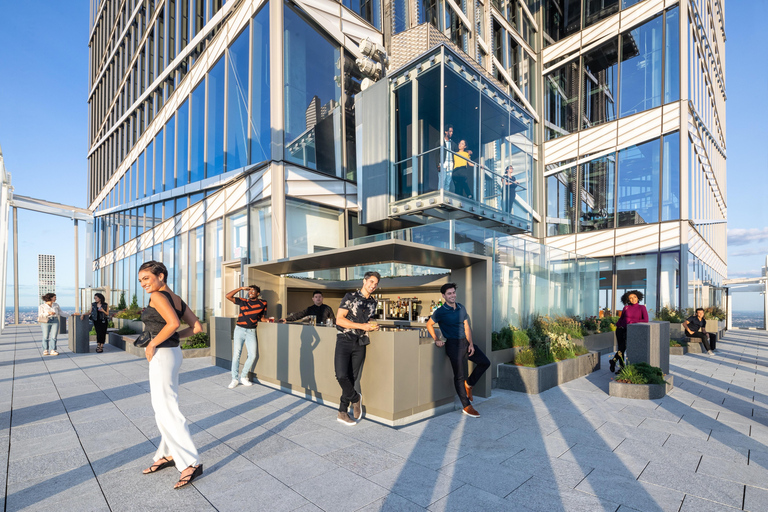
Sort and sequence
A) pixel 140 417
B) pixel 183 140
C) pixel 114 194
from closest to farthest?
pixel 140 417, pixel 183 140, pixel 114 194

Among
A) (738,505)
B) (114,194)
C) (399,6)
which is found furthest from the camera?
(114,194)

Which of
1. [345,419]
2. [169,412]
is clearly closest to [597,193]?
[345,419]

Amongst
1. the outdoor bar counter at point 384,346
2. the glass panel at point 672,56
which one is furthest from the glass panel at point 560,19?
the outdoor bar counter at point 384,346

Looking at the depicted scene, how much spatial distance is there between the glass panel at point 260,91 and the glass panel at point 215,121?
2.47m

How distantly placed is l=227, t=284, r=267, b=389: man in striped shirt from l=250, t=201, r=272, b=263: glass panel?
5.04 metres

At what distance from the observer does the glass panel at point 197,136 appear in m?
17.0

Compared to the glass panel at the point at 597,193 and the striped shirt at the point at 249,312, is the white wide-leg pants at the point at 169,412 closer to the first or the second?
the striped shirt at the point at 249,312

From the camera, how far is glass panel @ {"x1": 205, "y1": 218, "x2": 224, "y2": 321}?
15125mm

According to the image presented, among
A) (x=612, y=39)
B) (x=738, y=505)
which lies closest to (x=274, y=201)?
(x=738, y=505)

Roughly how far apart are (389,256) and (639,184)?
19.6 meters

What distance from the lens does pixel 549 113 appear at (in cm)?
2620

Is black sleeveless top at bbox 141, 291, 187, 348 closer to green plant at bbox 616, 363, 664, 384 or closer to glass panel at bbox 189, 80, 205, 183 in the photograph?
green plant at bbox 616, 363, 664, 384

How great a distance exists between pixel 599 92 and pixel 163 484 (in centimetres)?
2678

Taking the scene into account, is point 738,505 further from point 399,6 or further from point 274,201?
point 399,6
